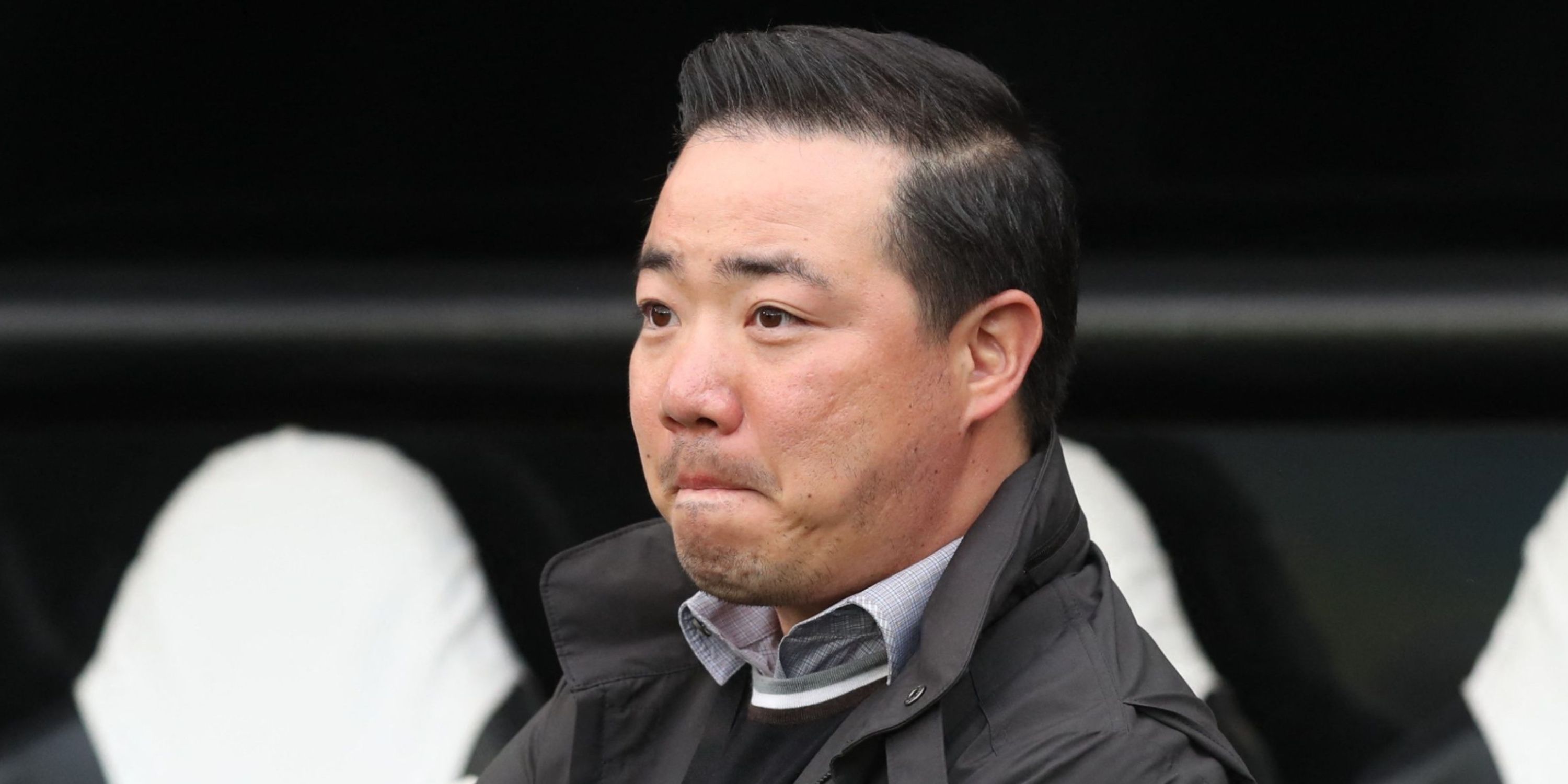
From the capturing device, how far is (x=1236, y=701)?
1858 mm

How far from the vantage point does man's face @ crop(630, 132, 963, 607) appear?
940 millimetres

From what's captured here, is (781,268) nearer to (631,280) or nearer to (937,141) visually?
(937,141)

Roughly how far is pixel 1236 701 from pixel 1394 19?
2.45 ft

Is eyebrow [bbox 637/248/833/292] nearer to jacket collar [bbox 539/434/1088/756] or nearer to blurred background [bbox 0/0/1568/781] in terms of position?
jacket collar [bbox 539/434/1088/756]

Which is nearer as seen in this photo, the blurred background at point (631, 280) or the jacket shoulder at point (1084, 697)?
the jacket shoulder at point (1084, 697)

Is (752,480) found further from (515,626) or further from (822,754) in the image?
(515,626)

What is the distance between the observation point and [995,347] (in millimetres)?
1001

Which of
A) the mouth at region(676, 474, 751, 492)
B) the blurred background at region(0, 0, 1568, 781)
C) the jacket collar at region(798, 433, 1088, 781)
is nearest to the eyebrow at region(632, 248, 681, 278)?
the mouth at region(676, 474, 751, 492)

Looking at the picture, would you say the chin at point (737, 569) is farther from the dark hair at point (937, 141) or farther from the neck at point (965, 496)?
the dark hair at point (937, 141)

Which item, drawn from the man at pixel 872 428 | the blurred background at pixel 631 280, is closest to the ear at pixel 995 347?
the man at pixel 872 428

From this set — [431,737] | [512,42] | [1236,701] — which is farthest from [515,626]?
[1236,701]

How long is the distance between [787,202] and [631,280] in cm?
114

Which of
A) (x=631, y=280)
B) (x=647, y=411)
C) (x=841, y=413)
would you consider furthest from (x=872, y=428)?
(x=631, y=280)

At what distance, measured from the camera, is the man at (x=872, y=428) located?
0.91 metres
